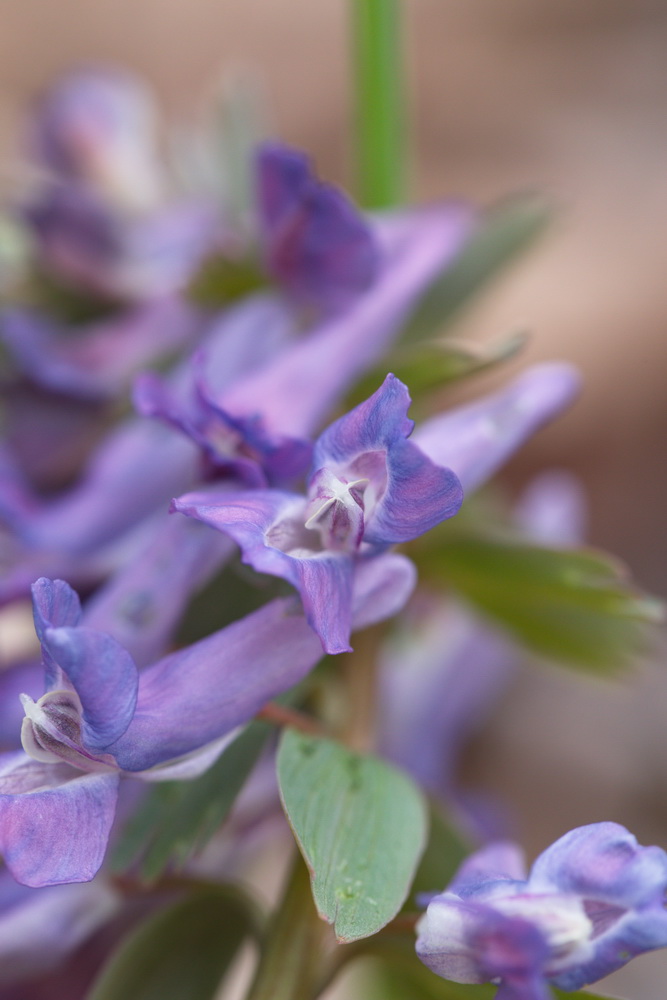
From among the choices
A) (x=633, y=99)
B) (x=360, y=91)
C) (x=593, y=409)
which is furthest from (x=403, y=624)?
(x=633, y=99)

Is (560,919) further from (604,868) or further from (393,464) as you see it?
(393,464)

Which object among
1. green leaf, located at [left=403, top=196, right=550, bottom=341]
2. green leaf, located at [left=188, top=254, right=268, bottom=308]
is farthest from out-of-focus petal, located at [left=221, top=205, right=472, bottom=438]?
green leaf, located at [left=188, top=254, right=268, bottom=308]

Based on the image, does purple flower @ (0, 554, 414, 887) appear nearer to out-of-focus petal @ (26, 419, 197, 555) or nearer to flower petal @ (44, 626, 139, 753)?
flower petal @ (44, 626, 139, 753)

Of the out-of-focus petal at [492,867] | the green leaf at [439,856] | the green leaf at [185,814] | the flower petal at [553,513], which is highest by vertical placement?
the out-of-focus petal at [492,867]

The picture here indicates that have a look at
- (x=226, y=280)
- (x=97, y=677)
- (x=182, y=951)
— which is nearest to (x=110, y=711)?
(x=97, y=677)

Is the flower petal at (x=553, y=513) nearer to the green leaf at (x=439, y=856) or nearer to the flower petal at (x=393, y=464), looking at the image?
the green leaf at (x=439, y=856)

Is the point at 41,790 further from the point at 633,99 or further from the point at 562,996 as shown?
the point at 633,99

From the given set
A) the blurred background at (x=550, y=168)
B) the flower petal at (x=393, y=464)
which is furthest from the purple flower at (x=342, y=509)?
the blurred background at (x=550, y=168)
